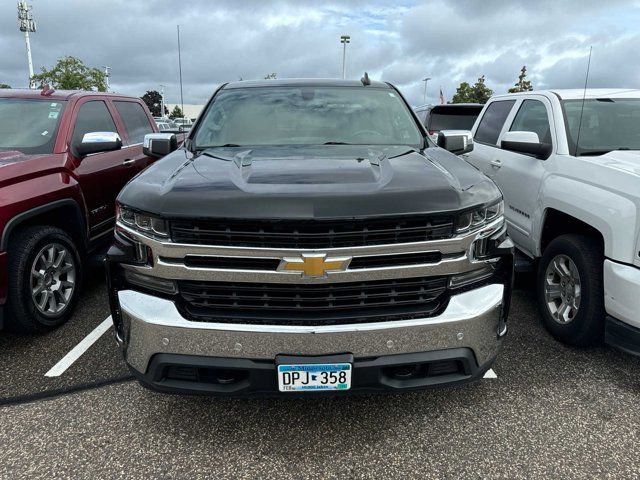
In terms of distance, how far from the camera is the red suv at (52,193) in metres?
3.47

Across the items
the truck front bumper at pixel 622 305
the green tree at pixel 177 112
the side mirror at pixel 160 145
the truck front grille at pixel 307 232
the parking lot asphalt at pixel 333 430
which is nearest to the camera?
the truck front grille at pixel 307 232

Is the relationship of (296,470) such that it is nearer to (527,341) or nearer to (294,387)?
(294,387)

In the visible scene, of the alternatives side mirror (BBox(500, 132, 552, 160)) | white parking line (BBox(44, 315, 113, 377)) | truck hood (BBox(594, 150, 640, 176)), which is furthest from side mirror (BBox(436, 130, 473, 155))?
white parking line (BBox(44, 315, 113, 377))

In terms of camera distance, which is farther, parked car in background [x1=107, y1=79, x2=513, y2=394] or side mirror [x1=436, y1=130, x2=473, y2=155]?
side mirror [x1=436, y1=130, x2=473, y2=155]

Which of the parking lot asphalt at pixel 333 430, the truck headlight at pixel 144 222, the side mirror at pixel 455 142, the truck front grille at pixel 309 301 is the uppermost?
the side mirror at pixel 455 142

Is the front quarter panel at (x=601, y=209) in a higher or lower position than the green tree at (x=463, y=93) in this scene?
lower

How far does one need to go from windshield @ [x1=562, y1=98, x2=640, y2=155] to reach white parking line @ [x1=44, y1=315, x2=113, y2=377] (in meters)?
3.97

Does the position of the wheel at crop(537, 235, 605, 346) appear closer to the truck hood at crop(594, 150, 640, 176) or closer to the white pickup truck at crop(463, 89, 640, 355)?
the white pickup truck at crop(463, 89, 640, 355)

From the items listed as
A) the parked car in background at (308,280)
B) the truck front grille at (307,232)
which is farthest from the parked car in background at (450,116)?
the truck front grille at (307,232)

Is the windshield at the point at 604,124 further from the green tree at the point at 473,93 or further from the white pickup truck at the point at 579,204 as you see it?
the green tree at the point at 473,93

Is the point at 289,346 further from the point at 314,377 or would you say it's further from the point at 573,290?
the point at 573,290

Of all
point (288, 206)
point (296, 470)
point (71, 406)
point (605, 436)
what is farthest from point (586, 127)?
point (71, 406)

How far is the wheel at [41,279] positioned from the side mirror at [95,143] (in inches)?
31.2

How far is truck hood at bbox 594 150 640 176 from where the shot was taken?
320 cm
